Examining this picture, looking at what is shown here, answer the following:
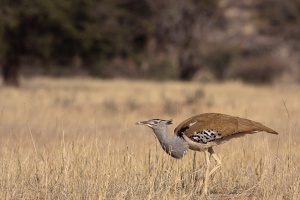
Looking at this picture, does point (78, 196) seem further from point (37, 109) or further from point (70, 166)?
point (37, 109)

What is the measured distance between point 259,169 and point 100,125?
313 inches

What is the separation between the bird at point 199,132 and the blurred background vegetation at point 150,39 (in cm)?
1770

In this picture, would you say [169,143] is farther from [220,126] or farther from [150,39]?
[150,39]

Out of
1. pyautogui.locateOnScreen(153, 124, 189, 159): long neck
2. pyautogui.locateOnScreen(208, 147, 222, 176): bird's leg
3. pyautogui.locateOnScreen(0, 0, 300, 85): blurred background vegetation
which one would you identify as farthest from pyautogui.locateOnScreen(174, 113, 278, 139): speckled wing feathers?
pyautogui.locateOnScreen(0, 0, 300, 85): blurred background vegetation

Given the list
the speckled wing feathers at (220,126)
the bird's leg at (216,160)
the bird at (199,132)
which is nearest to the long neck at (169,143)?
the bird at (199,132)

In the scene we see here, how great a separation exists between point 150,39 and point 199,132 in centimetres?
2852

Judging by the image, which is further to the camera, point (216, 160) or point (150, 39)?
point (150, 39)

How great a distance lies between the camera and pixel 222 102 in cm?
1992

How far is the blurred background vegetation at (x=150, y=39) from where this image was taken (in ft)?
85.0

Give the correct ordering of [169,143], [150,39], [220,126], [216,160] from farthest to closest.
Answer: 1. [150,39]
2. [216,160]
3. [220,126]
4. [169,143]

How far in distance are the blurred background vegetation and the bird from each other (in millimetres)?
17697

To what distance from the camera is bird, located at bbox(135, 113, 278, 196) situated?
254 inches

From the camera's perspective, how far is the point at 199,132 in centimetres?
652

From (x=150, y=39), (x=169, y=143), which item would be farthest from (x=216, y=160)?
(x=150, y=39)
